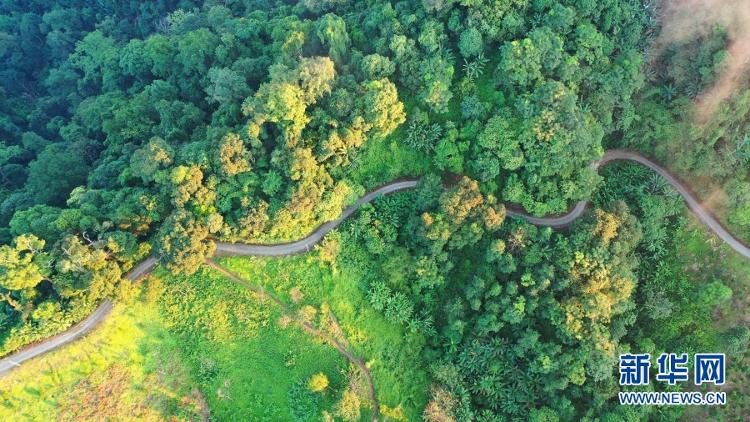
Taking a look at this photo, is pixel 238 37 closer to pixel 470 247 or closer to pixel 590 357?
pixel 470 247

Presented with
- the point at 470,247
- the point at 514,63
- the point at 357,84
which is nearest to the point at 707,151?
the point at 514,63

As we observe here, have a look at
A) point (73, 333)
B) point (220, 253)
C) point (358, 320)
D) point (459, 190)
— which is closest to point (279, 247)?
point (220, 253)

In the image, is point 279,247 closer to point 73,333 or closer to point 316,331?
point 316,331

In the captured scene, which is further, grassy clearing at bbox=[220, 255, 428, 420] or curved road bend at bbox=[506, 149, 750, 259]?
curved road bend at bbox=[506, 149, 750, 259]

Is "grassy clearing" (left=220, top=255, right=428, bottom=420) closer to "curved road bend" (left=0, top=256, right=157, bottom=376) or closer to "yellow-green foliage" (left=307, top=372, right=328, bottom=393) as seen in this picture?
"yellow-green foliage" (left=307, top=372, right=328, bottom=393)

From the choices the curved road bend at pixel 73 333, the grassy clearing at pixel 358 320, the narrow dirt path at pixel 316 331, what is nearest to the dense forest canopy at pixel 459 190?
the curved road bend at pixel 73 333

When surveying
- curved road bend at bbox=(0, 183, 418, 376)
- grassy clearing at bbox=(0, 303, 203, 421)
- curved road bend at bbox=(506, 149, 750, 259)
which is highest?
curved road bend at bbox=(506, 149, 750, 259)

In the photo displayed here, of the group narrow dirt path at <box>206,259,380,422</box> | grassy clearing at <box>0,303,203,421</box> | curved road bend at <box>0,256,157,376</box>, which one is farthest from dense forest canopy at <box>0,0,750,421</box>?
narrow dirt path at <box>206,259,380,422</box>
